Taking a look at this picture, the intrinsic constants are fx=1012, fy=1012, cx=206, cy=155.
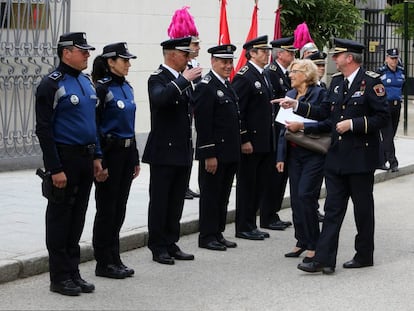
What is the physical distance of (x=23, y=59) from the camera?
1370cm

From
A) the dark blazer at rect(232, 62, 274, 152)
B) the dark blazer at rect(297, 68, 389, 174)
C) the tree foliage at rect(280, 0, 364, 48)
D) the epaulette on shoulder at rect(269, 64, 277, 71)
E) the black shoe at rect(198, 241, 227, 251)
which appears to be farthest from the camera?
the tree foliage at rect(280, 0, 364, 48)

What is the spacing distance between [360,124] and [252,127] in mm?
1972

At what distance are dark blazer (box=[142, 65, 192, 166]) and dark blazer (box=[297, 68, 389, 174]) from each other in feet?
4.40

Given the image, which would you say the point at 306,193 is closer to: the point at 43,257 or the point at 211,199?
the point at 211,199

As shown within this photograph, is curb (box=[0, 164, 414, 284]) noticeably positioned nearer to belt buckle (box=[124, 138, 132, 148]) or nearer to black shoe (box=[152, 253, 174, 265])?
black shoe (box=[152, 253, 174, 265])

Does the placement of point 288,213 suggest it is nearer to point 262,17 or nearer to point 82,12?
point 82,12

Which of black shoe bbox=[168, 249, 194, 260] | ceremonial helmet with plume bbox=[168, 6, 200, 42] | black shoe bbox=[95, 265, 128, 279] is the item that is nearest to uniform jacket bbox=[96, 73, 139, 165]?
black shoe bbox=[95, 265, 128, 279]

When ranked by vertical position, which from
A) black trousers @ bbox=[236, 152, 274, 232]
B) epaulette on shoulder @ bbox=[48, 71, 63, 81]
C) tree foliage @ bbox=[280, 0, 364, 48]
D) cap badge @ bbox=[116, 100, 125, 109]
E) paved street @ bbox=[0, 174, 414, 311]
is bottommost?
paved street @ bbox=[0, 174, 414, 311]

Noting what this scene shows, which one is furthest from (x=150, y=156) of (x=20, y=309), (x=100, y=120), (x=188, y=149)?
(x=20, y=309)

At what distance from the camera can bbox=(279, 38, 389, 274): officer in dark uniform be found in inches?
351

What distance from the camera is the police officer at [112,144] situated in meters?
8.41

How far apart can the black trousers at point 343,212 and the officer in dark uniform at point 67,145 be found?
2.31m

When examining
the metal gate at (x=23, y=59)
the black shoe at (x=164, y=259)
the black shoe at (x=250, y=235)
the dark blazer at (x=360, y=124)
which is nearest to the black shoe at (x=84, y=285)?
the black shoe at (x=164, y=259)

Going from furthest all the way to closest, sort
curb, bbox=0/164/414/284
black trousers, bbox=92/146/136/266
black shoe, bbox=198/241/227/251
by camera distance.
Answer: black shoe, bbox=198/241/227/251, black trousers, bbox=92/146/136/266, curb, bbox=0/164/414/284
